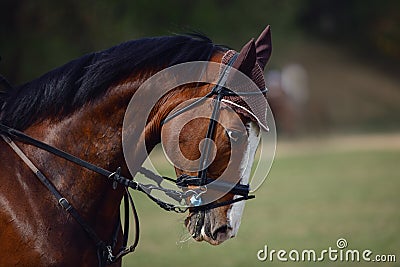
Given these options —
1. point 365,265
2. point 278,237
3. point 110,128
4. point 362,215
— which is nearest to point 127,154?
point 110,128

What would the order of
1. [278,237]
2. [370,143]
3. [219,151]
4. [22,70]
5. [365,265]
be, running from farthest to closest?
[370,143] → [22,70] → [278,237] → [365,265] → [219,151]

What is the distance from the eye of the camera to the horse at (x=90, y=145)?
307 cm

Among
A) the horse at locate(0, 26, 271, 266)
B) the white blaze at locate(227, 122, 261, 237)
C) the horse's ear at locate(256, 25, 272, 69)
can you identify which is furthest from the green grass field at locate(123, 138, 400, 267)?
the horse's ear at locate(256, 25, 272, 69)

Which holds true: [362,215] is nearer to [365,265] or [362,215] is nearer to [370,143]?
[365,265]

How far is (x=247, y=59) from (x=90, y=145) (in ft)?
2.75

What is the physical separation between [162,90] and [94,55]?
0.38 m

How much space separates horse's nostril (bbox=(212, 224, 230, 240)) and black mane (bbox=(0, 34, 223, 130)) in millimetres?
752

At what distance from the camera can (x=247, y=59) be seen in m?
3.02

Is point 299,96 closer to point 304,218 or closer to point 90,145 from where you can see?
point 304,218

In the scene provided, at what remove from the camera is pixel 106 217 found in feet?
10.8

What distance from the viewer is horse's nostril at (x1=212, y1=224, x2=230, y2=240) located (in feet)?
10.0

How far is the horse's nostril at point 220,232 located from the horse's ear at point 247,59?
26.5 inches

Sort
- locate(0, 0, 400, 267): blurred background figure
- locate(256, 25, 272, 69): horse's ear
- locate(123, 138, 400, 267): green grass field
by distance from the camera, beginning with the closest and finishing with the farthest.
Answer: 1. locate(256, 25, 272, 69): horse's ear
2. locate(123, 138, 400, 267): green grass field
3. locate(0, 0, 400, 267): blurred background figure

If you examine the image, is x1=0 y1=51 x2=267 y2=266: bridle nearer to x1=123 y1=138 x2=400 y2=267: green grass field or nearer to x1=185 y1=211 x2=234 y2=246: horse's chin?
x1=185 y1=211 x2=234 y2=246: horse's chin
